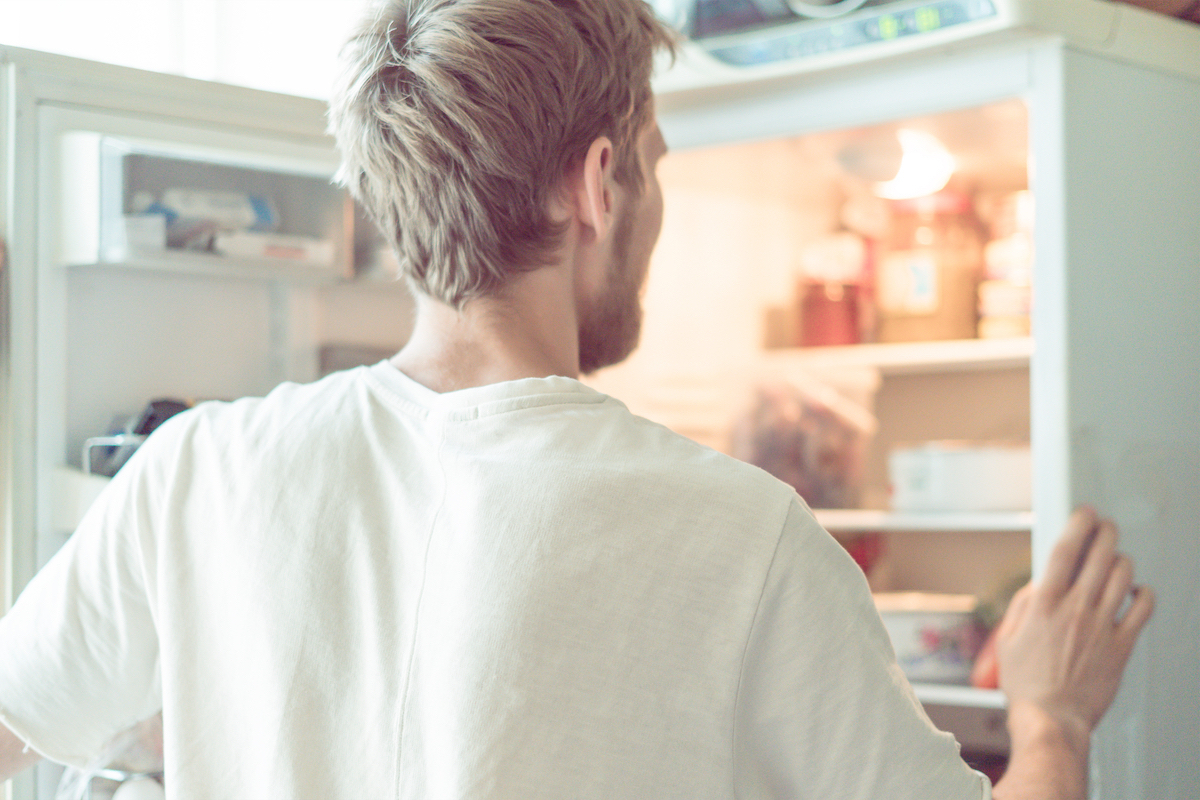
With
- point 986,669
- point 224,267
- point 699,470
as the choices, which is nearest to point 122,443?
point 224,267

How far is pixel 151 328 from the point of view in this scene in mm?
1207

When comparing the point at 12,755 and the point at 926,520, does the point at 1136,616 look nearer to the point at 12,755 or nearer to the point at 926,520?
the point at 926,520

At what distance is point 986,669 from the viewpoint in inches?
64.9

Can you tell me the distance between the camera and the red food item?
1.63 metres

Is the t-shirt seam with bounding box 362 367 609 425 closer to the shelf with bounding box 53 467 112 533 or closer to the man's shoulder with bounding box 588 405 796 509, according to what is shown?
the man's shoulder with bounding box 588 405 796 509

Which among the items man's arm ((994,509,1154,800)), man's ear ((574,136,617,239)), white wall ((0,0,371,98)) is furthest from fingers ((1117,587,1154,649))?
white wall ((0,0,371,98))

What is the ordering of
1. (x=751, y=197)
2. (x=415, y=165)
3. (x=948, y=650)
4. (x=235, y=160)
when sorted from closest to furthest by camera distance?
(x=415, y=165) → (x=235, y=160) → (x=948, y=650) → (x=751, y=197)

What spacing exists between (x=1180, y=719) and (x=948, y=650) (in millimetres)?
547

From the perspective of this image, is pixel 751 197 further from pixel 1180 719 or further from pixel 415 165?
pixel 415 165

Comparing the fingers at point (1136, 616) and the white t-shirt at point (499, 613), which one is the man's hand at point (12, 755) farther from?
the fingers at point (1136, 616)

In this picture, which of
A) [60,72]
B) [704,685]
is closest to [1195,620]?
[704,685]

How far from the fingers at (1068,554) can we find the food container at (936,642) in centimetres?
61

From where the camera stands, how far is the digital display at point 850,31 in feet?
3.72

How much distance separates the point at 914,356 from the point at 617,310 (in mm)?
1246
